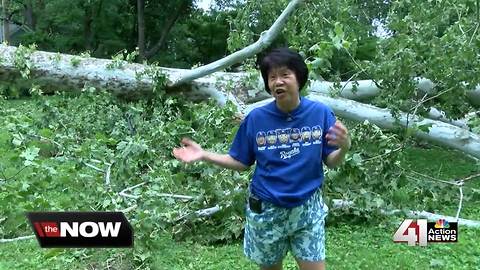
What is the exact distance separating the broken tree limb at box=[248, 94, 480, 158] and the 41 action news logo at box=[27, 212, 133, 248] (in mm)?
1622

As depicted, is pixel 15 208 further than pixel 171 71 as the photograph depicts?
No

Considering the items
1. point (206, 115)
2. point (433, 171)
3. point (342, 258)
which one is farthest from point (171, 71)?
point (433, 171)

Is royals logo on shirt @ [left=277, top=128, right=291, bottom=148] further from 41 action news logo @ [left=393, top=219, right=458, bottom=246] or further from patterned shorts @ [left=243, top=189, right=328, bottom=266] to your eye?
41 action news logo @ [left=393, top=219, right=458, bottom=246]

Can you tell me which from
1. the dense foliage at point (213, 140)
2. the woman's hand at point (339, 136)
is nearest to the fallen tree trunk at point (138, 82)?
the dense foliage at point (213, 140)

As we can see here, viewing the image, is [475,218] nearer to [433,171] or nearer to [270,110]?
[433,171]

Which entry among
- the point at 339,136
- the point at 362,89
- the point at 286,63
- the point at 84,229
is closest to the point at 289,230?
the point at 339,136

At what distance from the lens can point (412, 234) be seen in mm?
4535

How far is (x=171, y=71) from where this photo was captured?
5.48 m

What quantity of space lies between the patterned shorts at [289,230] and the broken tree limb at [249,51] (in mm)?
2706

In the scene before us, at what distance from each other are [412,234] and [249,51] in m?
2.02

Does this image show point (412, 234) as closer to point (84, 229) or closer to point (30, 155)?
point (84, 229)

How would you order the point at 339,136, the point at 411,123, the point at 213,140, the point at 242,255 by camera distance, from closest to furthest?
the point at 339,136, the point at 242,255, the point at 213,140, the point at 411,123

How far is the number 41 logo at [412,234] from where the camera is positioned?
4488 millimetres

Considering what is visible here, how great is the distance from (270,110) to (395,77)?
8.74ft
